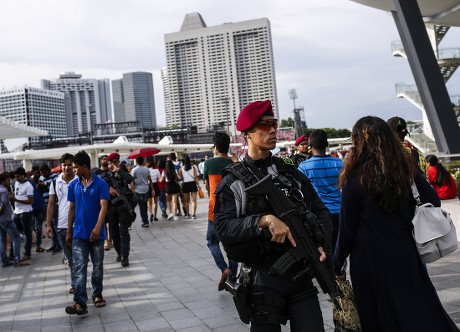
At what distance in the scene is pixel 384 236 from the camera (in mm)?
2959

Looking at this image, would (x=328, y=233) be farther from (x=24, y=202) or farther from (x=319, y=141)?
(x=24, y=202)

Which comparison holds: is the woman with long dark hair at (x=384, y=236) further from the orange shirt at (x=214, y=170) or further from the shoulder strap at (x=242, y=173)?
the orange shirt at (x=214, y=170)

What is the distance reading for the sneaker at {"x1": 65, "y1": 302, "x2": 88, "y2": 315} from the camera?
19.2 feet

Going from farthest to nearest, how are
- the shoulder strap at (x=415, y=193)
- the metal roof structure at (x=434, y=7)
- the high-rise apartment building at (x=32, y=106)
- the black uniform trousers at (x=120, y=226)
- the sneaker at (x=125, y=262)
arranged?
the high-rise apartment building at (x=32, y=106) < the metal roof structure at (x=434, y=7) < the sneaker at (x=125, y=262) < the black uniform trousers at (x=120, y=226) < the shoulder strap at (x=415, y=193)

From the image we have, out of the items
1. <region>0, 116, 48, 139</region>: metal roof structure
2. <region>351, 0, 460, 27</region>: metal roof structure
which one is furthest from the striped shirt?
<region>351, 0, 460, 27</region>: metal roof structure

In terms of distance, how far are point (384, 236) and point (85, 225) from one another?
4.13 meters

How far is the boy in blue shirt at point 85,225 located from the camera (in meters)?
6.11

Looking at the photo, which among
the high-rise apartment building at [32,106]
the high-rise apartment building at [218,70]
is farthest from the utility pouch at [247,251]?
the high-rise apartment building at [32,106]

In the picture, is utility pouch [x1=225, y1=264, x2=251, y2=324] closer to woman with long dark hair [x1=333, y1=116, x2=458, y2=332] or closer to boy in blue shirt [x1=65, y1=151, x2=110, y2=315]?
woman with long dark hair [x1=333, y1=116, x2=458, y2=332]

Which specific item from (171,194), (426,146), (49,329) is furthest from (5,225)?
(426,146)

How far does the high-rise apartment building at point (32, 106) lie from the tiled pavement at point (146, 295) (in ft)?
524

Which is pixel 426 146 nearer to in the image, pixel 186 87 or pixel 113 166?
pixel 113 166

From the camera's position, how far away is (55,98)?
167125 millimetres

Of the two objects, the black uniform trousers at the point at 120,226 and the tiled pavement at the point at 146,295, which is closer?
the tiled pavement at the point at 146,295
